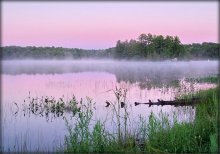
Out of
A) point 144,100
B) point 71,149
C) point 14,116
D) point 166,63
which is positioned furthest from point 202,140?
point 166,63

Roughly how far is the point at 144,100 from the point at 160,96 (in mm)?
1882

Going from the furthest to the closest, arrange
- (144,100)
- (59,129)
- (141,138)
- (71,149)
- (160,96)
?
(160,96)
(144,100)
(59,129)
(141,138)
(71,149)

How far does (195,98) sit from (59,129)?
6.19 m

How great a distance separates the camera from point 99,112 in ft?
53.2

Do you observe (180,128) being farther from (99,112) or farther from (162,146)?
(99,112)

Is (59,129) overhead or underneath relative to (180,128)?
underneath

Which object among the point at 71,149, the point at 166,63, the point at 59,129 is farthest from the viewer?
the point at 166,63

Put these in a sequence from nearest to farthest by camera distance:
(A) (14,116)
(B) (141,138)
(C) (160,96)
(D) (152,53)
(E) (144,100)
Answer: (B) (141,138)
(A) (14,116)
(E) (144,100)
(C) (160,96)
(D) (152,53)

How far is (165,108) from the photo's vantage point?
644 inches

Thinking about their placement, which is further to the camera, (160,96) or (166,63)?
(166,63)

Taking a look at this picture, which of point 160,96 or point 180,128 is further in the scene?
point 160,96

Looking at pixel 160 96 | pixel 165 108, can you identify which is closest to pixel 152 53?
pixel 160 96

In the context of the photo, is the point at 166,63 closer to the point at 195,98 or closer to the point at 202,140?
the point at 195,98

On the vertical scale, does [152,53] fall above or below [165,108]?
above
